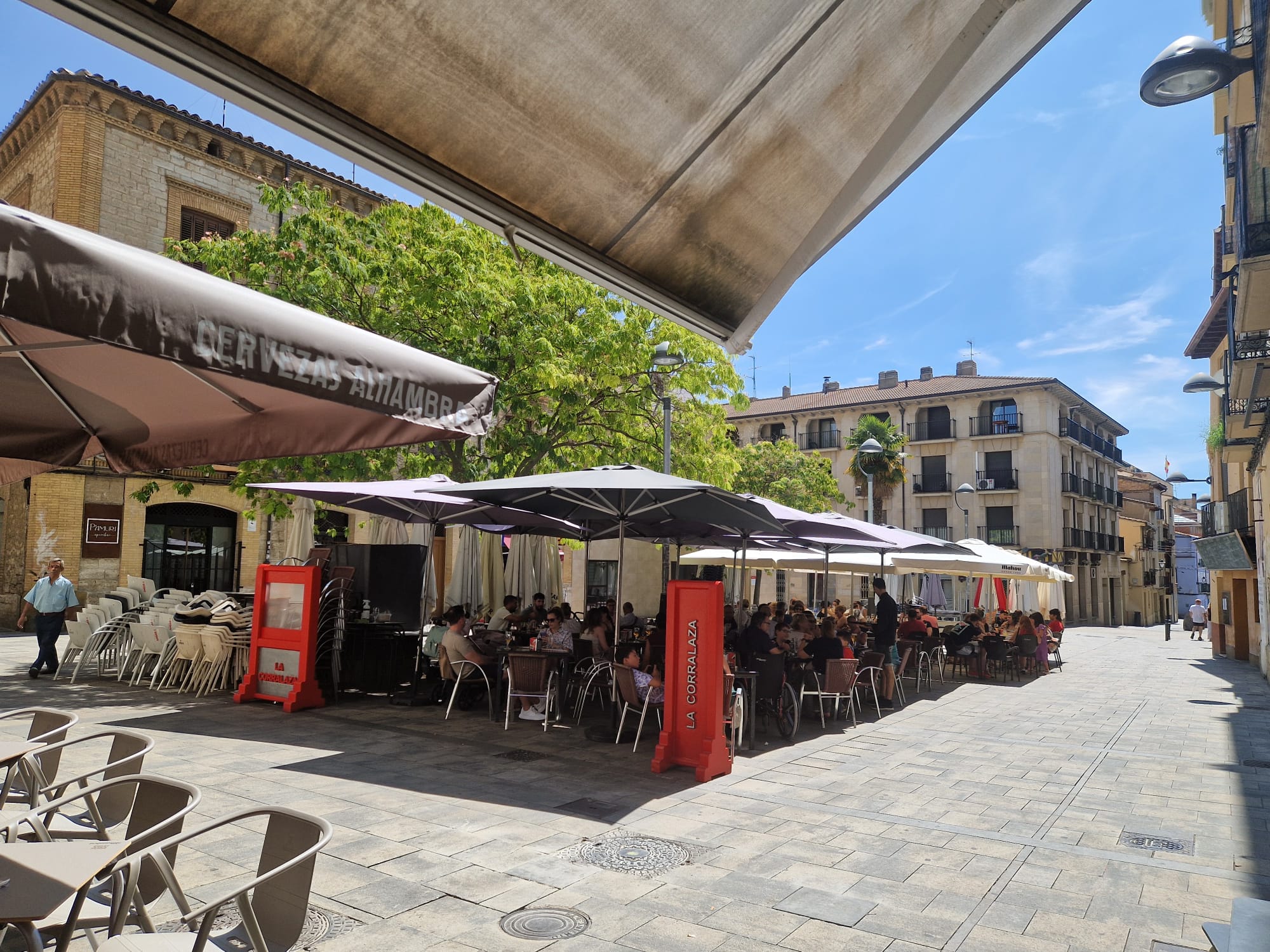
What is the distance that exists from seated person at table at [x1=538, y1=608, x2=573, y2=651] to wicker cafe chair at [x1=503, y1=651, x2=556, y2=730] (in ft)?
5.80

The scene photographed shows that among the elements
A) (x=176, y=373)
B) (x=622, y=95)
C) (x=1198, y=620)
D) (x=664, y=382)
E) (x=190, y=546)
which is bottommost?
(x=1198, y=620)

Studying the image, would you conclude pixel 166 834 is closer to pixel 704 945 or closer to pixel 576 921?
pixel 576 921

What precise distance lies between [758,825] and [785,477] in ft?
115

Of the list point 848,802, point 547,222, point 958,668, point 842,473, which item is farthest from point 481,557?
point 842,473

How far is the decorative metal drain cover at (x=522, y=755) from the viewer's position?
8.15 m

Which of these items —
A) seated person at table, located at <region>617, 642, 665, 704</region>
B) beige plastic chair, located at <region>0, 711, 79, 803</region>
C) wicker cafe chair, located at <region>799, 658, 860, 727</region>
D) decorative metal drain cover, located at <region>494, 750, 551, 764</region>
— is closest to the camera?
beige plastic chair, located at <region>0, 711, 79, 803</region>

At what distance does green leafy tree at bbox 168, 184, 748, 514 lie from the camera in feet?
45.3

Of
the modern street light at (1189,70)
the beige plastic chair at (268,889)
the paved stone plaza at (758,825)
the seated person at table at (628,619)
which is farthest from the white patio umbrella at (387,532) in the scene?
the beige plastic chair at (268,889)

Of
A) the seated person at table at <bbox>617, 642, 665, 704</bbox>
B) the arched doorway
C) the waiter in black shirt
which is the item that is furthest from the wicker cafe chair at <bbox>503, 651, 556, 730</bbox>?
the arched doorway

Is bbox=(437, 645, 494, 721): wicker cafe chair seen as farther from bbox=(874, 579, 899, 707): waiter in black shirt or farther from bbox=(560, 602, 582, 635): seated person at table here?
bbox=(874, 579, 899, 707): waiter in black shirt

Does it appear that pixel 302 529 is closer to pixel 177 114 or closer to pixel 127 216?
pixel 127 216

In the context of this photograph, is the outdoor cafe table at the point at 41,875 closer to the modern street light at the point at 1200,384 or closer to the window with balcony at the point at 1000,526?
the modern street light at the point at 1200,384

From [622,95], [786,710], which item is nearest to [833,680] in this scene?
[786,710]

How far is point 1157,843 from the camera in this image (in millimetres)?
6199
